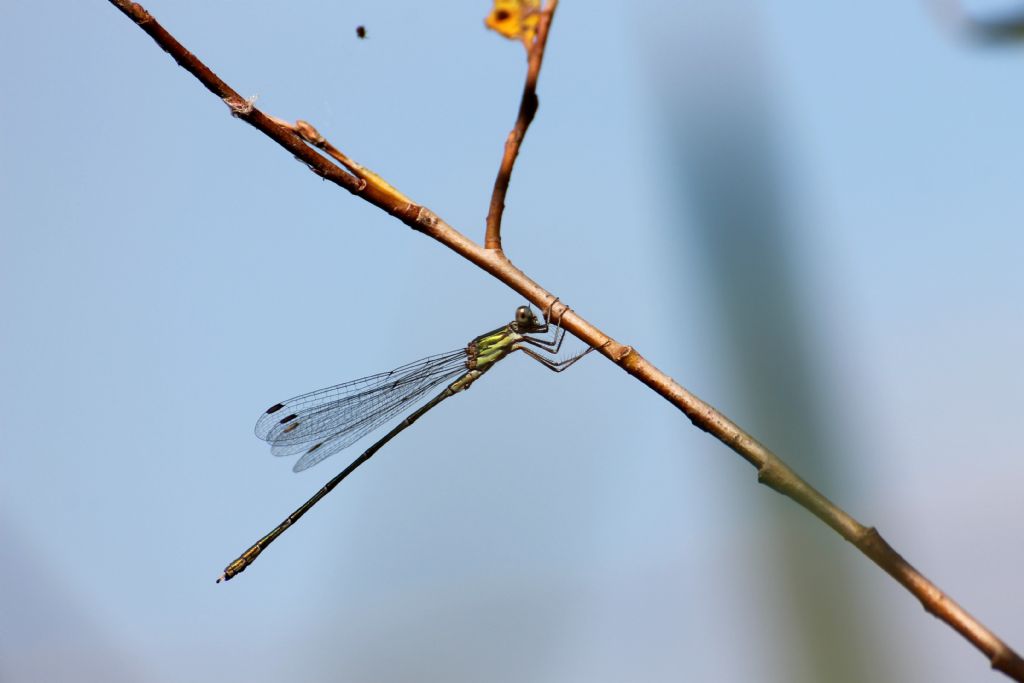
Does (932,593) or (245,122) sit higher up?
(245,122)

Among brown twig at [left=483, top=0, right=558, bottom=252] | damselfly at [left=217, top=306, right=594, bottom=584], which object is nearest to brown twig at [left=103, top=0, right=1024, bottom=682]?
brown twig at [left=483, top=0, right=558, bottom=252]

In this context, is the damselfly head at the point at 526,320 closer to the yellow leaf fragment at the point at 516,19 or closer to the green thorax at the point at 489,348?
the green thorax at the point at 489,348

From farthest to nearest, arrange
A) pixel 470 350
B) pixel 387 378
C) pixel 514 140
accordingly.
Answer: pixel 387 378 → pixel 470 350 → pixel 514 140

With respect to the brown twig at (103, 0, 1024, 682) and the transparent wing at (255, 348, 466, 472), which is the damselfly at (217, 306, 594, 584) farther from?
the brown twig at (103, 0, 1024, 682)

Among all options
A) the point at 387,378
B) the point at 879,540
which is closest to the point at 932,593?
the point at 879,540

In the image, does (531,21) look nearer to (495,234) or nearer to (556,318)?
(495,234)

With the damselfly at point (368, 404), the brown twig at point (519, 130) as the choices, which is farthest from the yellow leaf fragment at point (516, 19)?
the damselfly at point (368, 404)

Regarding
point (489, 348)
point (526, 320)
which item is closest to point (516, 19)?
point (526, 320)

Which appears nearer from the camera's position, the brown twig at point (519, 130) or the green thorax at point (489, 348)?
the brown twig at point (519, 130)
